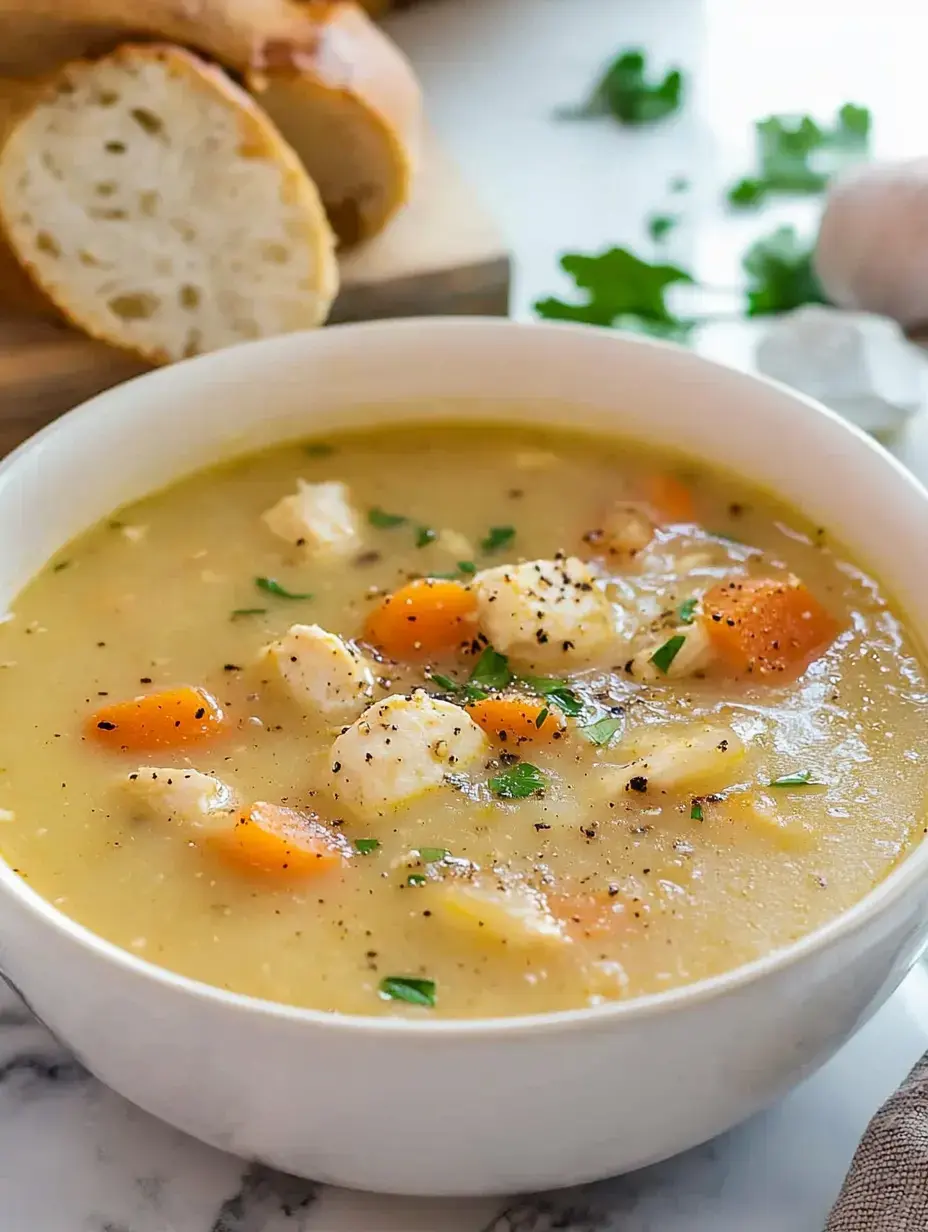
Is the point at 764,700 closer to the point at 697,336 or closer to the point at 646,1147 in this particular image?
the point at 646,1147

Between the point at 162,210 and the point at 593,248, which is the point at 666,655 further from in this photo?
the point at 593,248

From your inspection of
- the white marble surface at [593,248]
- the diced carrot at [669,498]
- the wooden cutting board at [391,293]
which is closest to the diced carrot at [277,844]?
the white marble surface at [593,248]

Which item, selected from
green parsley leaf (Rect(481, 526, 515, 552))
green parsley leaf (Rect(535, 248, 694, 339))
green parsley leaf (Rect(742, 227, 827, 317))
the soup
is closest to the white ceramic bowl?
the soup

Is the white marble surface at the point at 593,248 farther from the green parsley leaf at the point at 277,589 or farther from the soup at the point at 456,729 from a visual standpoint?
the green parsley leaf at the point at 277,589

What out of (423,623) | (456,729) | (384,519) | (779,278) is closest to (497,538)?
(384,519)

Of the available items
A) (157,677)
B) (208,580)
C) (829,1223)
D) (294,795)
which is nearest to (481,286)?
(208,580)

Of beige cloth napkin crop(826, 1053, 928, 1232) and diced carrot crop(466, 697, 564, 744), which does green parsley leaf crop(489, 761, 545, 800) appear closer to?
diced carrot crop(466, 697, 564, 744)
